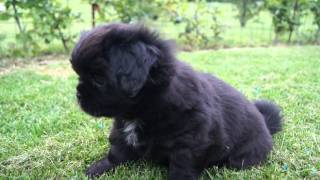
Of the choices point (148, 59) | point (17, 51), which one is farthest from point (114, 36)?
point (17, 51)

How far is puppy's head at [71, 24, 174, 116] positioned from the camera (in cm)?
250

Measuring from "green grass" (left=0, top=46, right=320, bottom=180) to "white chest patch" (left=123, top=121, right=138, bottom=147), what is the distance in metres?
0.28

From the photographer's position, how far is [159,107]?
281cm

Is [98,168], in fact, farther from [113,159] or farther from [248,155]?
[248,155]

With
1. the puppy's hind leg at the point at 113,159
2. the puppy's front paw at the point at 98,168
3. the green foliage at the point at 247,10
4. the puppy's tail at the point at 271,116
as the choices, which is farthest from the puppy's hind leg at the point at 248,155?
the green foliage at the point at 247,10

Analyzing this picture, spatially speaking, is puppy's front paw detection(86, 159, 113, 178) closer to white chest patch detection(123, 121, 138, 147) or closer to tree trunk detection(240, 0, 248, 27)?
white chest patch detection(123, 121, 138, 147)

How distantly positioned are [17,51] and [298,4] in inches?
247

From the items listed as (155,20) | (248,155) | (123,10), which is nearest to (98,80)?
(248,155)

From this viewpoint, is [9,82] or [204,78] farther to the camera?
[9,82]

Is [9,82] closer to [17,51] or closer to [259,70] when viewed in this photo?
[17,51]

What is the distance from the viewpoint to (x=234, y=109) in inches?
132

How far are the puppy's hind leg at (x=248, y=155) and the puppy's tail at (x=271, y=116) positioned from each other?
1.83 ft

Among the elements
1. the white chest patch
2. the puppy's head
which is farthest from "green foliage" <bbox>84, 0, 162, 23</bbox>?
the puppy's head

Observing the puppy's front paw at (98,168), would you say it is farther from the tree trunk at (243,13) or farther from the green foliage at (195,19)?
the tree trunk at (243,13)
